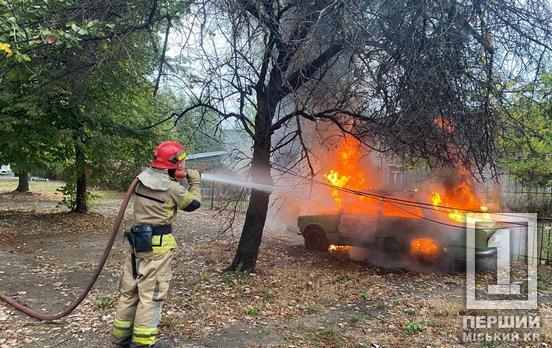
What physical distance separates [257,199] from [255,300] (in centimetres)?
195

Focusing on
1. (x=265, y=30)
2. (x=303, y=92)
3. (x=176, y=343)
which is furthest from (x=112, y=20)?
(x=176, y=343)

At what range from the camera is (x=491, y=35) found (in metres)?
5.58

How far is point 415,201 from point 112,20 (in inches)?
247

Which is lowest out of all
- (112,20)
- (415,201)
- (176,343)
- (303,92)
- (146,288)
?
(176,343)

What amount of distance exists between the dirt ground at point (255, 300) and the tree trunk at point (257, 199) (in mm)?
293

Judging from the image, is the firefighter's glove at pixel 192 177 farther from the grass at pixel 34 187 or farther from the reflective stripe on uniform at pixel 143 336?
the grass at pixel 34 187

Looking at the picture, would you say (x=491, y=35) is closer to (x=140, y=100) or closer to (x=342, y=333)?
(x=342, y=333)

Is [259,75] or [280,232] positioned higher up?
[259,75]

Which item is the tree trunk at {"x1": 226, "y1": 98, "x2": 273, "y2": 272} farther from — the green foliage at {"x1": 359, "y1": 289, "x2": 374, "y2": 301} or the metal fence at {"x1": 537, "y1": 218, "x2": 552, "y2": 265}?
the metal fence at {"x1": 537, "y1": 218, "x2": 552, "y2": 265}

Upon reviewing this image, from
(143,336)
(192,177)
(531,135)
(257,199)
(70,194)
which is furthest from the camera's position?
(70,194)

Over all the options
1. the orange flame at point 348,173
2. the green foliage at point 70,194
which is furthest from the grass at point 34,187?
the orange flame at point 348,173

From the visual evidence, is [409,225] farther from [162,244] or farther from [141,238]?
[141,238]

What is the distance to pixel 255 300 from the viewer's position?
19.5 ft

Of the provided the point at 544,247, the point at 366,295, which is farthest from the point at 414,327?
the point at 544,247
